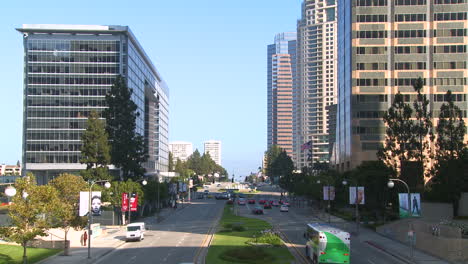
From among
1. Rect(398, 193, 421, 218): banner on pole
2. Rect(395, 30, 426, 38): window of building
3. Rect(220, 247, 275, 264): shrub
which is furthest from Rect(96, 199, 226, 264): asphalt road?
Rect(395, 30, 426, 38): window of building

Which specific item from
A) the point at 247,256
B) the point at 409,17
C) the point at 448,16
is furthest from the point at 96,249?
the point at 448,16

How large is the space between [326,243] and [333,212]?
76.3m

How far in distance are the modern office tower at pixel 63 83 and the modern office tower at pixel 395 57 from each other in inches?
2709

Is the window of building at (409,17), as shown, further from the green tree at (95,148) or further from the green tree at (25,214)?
the green tree at (25,214)

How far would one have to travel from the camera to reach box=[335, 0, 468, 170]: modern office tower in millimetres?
128125

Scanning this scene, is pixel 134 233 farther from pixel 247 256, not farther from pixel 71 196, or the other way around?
pixel 247 256

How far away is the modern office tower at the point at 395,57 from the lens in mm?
128125

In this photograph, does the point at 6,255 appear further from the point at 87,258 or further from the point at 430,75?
the point at 430,75

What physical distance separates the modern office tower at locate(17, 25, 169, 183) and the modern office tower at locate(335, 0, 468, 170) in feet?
226

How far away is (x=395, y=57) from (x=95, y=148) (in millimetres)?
72922

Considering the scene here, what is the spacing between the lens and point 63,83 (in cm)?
15950

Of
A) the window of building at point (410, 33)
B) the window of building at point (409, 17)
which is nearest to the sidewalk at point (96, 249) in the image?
the window of building at point (410, 33)

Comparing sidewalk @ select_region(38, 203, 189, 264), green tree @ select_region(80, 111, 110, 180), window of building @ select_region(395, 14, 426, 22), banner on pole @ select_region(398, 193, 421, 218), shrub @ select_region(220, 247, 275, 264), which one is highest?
window of building @ select_region(395, 14, 426, 22)

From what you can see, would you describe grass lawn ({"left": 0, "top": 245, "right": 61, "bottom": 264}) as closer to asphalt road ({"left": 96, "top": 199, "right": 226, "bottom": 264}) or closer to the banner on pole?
asphalt road ({"left": 96, "top": 199, "right": 226, "bottom": 264})
